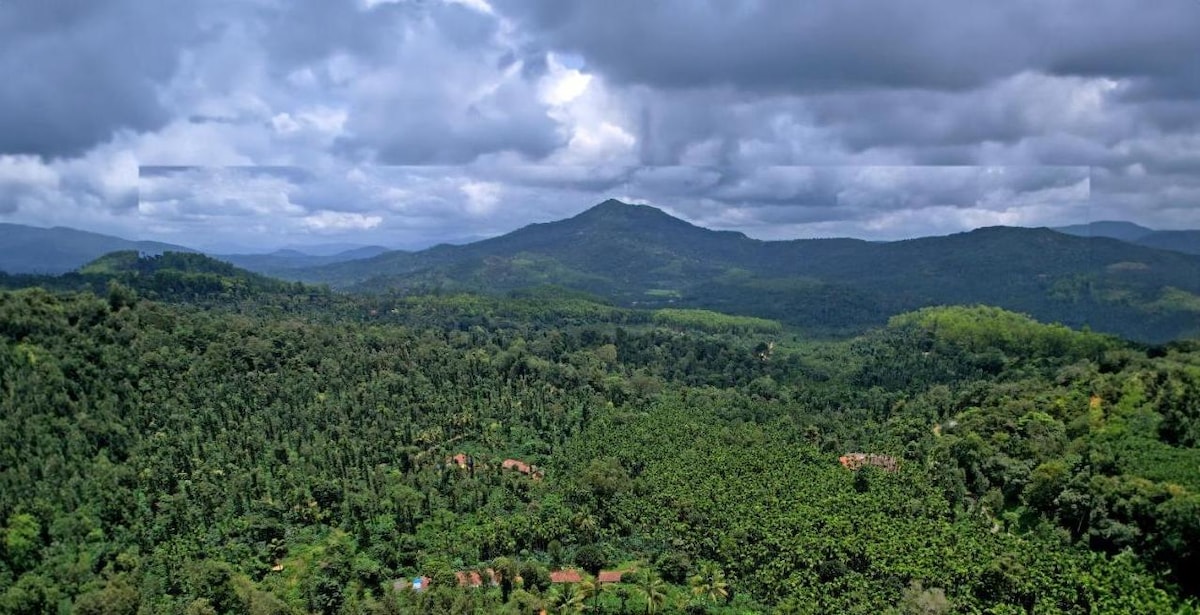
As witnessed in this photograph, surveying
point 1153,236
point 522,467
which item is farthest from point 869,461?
point 1153,236

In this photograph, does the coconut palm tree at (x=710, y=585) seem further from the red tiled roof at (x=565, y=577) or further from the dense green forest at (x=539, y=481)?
the red tiled roof at (x=565, y=577)

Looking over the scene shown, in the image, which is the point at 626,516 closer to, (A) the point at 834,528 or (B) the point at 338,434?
(A) the point at 834,528

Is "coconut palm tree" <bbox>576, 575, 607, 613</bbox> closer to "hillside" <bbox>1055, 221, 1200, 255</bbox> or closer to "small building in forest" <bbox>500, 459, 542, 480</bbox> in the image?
"small building in forest" <bbox>500, 459, 542, 480</bbox>

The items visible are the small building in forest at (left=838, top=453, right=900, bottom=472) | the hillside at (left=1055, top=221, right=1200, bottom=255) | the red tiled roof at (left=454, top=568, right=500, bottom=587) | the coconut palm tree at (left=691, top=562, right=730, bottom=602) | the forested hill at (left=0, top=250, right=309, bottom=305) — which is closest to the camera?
the coconut palm tree at (left=691, top=562, right=730, bottom=602)

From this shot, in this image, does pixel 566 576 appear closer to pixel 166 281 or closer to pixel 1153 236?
pixel 1153 236

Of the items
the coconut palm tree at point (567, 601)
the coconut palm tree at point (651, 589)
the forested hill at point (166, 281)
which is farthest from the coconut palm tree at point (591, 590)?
the forested hill at point (166, 281)

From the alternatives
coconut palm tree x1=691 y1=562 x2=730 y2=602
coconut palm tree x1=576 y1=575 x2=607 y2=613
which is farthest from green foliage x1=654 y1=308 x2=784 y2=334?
coconut palm tree x1=576 y1=575 x2=607 y2=613
